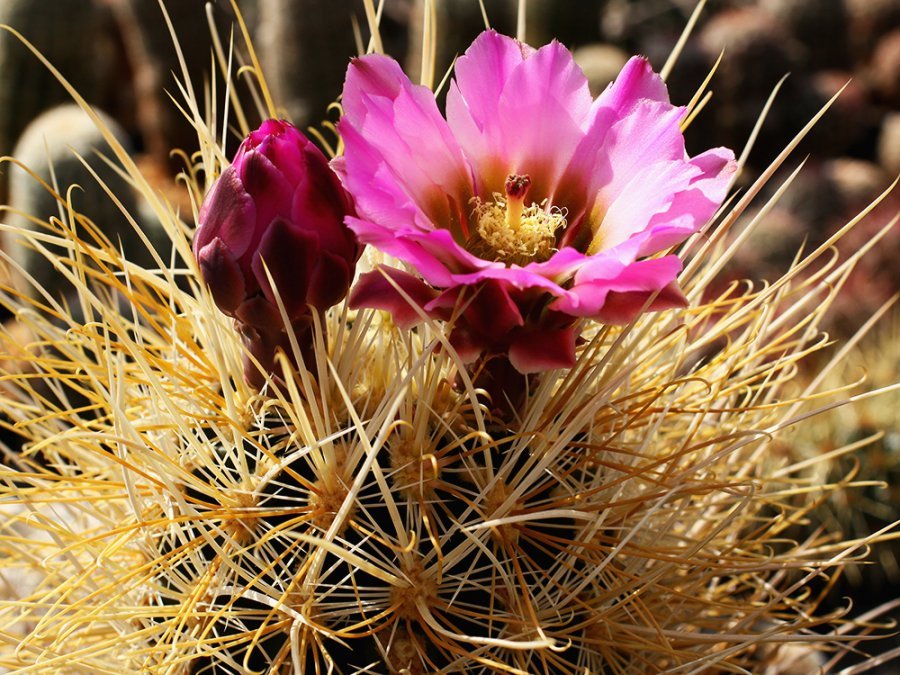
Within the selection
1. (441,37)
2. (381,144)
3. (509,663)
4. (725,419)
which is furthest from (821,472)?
(441,37)

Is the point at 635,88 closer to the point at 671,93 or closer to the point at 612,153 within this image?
the point at 612,153

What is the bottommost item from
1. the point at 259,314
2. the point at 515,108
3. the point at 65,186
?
the point at 65,186

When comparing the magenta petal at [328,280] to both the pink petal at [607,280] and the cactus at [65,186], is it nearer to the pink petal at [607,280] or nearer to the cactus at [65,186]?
the pink petal at [607,280]

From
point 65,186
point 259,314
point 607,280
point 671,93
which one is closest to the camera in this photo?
point 607,280

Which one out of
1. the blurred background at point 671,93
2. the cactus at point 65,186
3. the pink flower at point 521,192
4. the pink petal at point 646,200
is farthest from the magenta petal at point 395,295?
the cactus at point 65,186

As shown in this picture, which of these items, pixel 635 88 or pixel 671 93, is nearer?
pixel 635 88

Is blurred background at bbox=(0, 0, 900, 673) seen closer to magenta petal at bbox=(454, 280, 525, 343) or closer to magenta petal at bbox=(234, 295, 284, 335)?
magenta petal at bbox=(234, 295, 284, 335)

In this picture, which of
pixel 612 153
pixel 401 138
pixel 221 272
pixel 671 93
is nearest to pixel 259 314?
pixel 221 272
